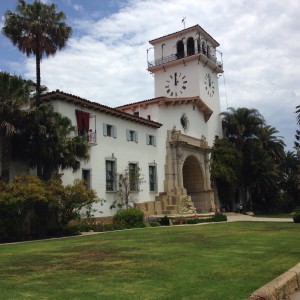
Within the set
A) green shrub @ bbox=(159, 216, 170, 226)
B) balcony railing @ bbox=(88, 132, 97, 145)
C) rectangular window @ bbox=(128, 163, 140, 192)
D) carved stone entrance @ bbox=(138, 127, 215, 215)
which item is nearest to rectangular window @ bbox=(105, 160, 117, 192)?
rectangular window @ bbox=(128, 163, 140, 192)

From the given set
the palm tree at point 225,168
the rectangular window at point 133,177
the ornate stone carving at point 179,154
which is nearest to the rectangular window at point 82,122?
the rectangular window at point 133,177

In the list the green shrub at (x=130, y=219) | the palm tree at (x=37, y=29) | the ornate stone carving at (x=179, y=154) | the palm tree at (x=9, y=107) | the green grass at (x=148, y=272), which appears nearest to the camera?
the green grass at (x=148, y=272)

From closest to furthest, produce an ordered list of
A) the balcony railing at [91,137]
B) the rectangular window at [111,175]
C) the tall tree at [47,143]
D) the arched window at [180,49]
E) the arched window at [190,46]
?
the tall tree at [47,143] → the balcony railing at [91,137] → the rectangular window at [111,175] → the arched window at [190,46] → the arched window at [180,49]

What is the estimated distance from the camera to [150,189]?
37.1m

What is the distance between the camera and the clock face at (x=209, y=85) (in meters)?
50.5

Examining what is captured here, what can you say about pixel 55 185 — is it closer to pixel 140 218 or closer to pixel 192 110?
pixel 140 218

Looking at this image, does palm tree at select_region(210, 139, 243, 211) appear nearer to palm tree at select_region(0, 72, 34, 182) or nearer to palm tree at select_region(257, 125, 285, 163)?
palm tree at select_region(257, 125, 285, 163)

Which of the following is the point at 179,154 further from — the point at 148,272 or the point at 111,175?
the point at 148,272

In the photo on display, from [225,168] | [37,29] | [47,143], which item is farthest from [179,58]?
[47,143]

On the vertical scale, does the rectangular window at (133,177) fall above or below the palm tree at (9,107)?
below

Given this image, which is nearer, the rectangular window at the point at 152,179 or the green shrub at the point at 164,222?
the green shrub at the point at 164,222

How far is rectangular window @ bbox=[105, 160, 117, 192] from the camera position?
32.0m

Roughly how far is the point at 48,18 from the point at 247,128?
34.1m

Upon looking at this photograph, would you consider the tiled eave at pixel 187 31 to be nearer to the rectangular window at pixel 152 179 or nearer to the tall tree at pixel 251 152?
the tall tree at pixel 251 152
